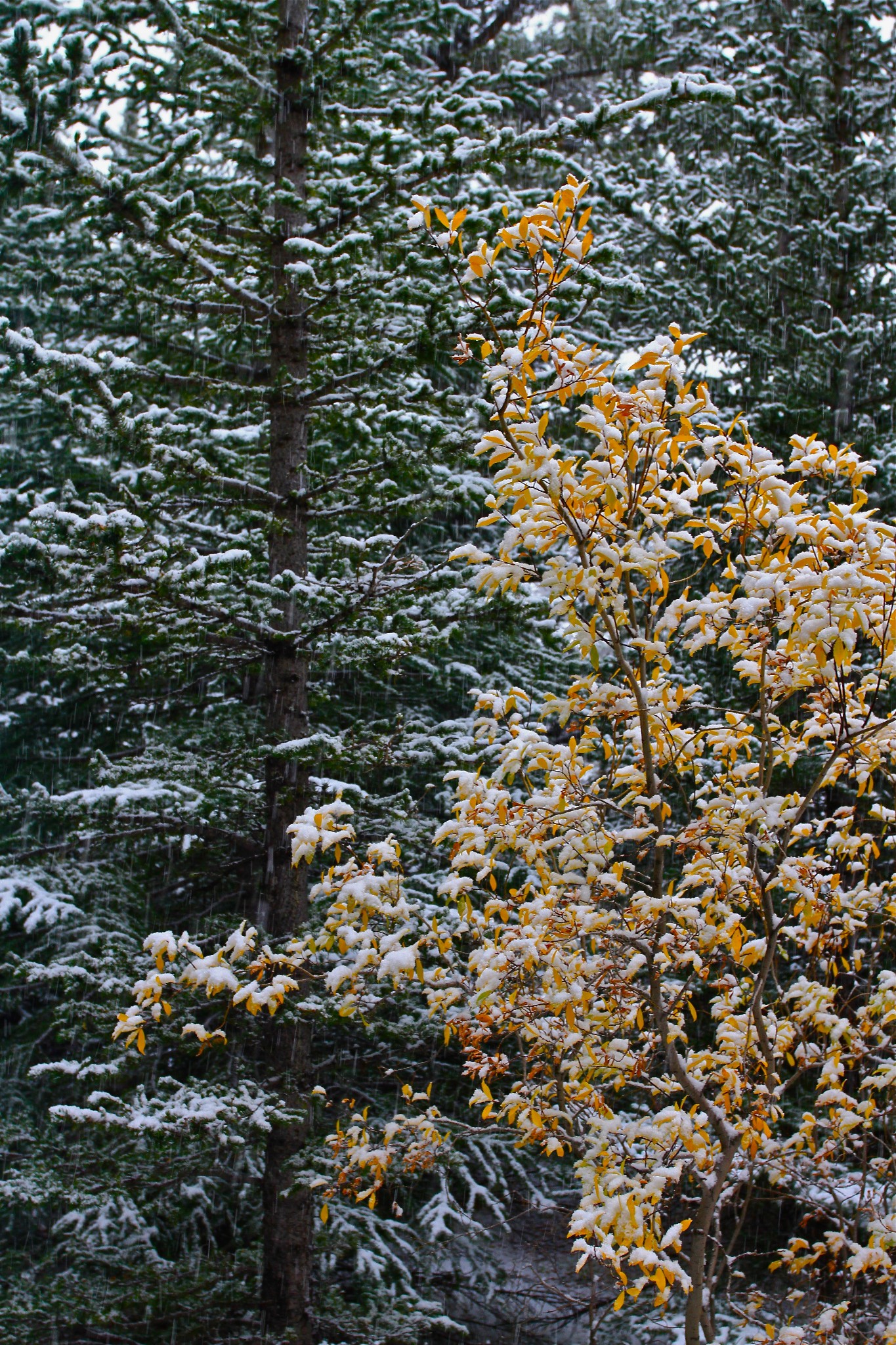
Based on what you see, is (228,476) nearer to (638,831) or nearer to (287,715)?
(287,715)

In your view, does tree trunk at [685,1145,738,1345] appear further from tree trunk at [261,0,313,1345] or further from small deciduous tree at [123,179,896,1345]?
tree trunk at [261,0,313,1345]

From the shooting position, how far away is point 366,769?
6.04m

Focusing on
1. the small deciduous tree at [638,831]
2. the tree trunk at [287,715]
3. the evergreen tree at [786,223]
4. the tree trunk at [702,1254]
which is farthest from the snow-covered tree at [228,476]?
the evergreen tree at [786,223]

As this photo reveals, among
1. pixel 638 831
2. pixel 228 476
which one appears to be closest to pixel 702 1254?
pixel 638 831

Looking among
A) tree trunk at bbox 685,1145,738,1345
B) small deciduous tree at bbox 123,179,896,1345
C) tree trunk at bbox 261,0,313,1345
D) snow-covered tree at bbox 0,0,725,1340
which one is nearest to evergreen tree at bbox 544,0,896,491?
snow-covered tree at bbox 0,0,725,1340

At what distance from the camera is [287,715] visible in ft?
20.0

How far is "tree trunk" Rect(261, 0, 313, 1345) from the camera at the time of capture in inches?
220

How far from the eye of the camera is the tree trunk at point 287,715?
559cm

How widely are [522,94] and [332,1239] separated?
23.7 feet

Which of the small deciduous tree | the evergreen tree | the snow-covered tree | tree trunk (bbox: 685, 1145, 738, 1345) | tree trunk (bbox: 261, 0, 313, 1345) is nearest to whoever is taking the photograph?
the small deciduous tree

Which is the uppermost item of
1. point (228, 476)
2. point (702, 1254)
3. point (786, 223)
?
point (786, 223)

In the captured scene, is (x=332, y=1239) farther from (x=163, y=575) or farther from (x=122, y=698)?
(x=122, y=698)

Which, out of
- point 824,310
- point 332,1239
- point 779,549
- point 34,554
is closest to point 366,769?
point 34,554

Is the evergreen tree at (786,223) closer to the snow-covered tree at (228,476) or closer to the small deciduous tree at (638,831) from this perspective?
the snow-covered tree at (228,476)
